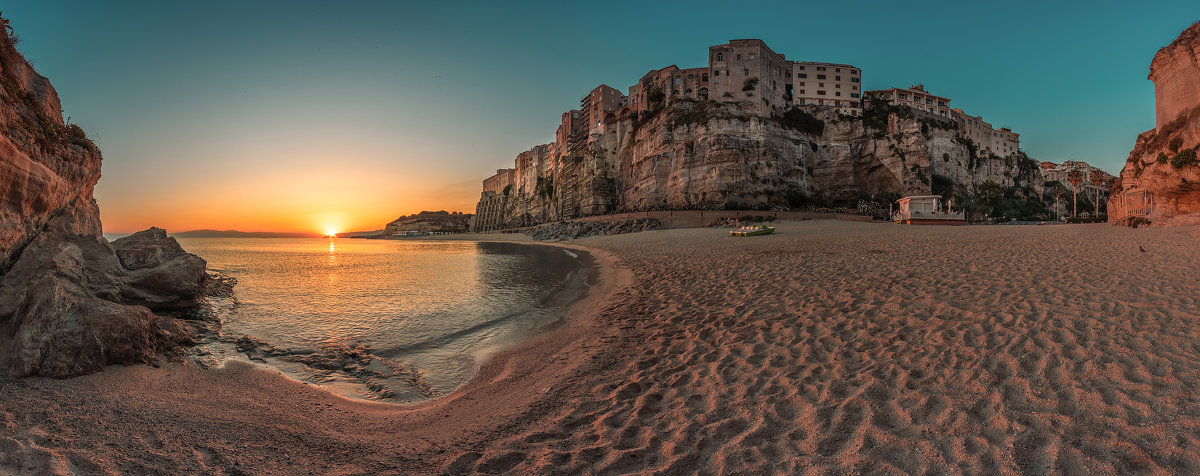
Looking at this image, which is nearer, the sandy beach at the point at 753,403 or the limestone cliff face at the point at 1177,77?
the sandy beach at the point at 753,403

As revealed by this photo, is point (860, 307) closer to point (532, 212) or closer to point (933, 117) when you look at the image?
point (933, 117)

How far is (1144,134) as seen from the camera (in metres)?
21.5

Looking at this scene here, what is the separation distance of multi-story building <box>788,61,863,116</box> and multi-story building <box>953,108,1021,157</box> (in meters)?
18.6

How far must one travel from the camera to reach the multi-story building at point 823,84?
2422 inches

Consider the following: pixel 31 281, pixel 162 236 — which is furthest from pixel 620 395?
pixel 162 236

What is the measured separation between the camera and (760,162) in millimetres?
48375

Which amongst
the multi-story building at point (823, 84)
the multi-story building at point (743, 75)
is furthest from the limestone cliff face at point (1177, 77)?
the multi-story building at point (823, 84)

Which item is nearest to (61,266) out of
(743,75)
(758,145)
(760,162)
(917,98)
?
(760,162)

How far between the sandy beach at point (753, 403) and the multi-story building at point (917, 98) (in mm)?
71440

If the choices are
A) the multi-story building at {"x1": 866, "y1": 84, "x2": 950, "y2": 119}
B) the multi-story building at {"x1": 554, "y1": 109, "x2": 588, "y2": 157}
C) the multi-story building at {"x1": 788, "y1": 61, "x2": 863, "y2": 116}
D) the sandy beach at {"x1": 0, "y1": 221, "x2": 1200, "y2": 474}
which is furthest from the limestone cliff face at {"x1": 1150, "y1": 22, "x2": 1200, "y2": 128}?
the multi-story building at {"x1": 554, "y1": 109, "x2": 588, "y2": 157}

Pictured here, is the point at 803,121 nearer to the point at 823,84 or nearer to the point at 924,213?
the point at 823,84

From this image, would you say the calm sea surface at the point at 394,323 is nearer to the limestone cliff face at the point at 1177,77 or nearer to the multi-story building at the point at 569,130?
the limestone cliff face at the point at 1177,77

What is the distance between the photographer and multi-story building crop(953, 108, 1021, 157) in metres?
66.5

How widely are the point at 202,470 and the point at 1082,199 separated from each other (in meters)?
126
